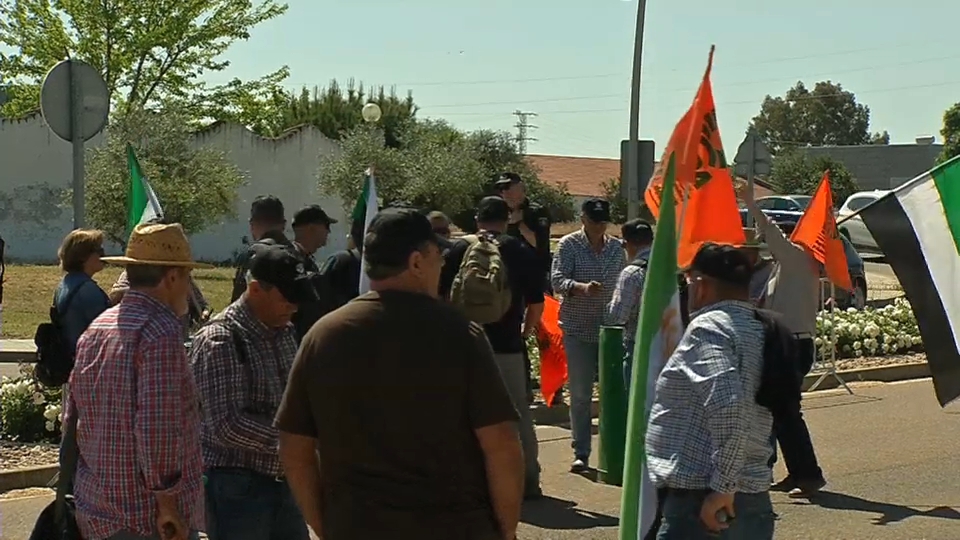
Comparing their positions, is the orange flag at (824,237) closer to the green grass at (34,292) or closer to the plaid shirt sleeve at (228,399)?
the plaid shirt sleeve at (228,399)

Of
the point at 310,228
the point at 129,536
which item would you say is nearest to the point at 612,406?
the point at 310,228

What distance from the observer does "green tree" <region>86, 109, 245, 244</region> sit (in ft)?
109

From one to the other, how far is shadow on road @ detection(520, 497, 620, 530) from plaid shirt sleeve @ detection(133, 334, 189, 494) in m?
4.01

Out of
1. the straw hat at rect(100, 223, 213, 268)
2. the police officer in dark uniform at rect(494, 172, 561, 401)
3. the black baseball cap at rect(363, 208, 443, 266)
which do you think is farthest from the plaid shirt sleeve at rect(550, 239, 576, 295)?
the black baseball cap at rect(363, 208, 443, 266)

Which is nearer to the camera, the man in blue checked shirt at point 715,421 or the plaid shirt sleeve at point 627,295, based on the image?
the man in blue checked shirt at point 715,421

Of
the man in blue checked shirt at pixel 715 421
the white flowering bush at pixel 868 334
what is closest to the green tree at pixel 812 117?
the white flowering bush at pixel 868 334

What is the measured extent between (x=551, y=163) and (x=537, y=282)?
6909 centimetres

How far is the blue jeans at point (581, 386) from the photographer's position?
930 centimetres

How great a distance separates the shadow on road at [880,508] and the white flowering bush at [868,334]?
636 centimetres

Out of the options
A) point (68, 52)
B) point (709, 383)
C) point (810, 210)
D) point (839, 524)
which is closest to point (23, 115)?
point (68, 52)

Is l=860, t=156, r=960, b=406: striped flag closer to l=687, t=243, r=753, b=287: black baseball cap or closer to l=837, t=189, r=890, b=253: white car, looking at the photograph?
l=687, t=243, r=753, b=287: black baseball cap

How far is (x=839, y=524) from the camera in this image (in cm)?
814

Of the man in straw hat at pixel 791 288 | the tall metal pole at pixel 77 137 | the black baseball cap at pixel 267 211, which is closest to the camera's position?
the black baseball cap at pixel 267 211

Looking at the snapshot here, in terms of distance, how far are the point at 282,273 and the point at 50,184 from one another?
115 feet
